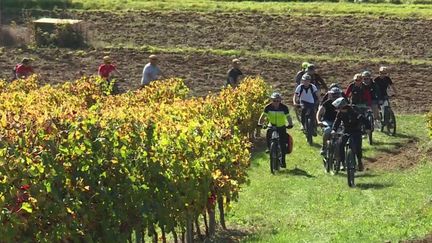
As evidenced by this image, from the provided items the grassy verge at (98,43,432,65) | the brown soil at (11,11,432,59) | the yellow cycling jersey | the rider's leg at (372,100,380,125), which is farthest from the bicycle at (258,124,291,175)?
the brown soil at (11,11,432,59)

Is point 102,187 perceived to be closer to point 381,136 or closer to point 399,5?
point 381,136

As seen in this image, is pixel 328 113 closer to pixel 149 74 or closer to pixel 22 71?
pixel 149 74

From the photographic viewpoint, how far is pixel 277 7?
2071 inches

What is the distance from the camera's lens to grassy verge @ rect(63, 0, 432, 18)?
1988 inches

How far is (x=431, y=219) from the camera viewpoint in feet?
49.5

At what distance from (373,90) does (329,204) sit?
9.79 meters

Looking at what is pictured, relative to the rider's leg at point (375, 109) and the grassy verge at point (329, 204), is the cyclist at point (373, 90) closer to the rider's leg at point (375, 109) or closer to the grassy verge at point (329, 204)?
the rider's leg at point (375, 109)

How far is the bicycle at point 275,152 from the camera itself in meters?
23.0

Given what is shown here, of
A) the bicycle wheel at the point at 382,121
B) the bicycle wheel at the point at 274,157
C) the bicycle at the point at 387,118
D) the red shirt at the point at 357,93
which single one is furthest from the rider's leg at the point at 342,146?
the bicycle wheel at the point at 382,121

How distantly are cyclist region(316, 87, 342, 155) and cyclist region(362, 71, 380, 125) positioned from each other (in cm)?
439

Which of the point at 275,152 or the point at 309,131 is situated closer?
the point at 275,152

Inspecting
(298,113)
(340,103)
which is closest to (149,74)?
(298,113)

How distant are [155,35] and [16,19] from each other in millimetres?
8354

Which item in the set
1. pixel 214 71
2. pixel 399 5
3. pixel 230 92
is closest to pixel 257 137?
pixel 230 92
